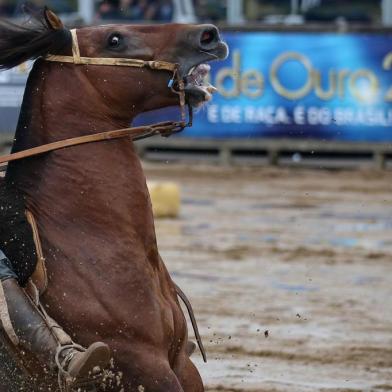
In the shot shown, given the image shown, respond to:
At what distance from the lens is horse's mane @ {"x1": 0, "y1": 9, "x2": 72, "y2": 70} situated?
4902 millimetres

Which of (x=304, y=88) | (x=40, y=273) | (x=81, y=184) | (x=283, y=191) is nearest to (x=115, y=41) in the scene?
(x=81, y=184)

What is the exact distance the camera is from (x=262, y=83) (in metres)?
17.5

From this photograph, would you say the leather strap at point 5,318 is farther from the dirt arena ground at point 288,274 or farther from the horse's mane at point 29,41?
the dirt arena ground at point 288,274

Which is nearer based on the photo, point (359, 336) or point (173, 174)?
point (359, 336)

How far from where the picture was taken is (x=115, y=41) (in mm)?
4969

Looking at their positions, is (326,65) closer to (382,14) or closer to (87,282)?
(382,14)

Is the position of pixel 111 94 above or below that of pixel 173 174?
above

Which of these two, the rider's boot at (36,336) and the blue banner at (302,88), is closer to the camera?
the rider's boot at (36,336)

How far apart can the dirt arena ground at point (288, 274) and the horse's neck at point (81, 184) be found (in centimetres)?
192

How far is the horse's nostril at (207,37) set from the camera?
484cm

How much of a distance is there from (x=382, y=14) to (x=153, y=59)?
1445 centimetres

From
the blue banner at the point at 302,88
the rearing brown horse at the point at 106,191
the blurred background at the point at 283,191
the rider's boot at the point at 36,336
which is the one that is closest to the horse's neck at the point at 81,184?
the rearing brown horse at the point at 106,191

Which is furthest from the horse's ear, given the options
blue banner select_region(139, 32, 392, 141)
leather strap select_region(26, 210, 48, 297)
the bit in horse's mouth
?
blue banner select_region(139, 32, 392, 141)

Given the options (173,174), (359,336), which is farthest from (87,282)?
(173,174)
